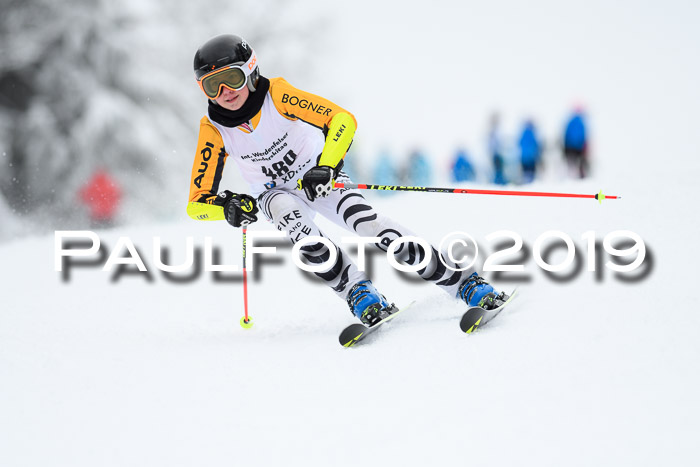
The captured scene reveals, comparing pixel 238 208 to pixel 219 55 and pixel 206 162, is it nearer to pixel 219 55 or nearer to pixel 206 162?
pixel 206 162

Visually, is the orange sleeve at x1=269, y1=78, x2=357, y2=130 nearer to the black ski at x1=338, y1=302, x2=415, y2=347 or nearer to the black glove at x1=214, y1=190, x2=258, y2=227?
the black glove at x1=214, y1=190, x2=258, y2=227

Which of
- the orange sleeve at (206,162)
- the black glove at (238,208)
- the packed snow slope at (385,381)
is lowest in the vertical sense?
the packed snow slope at (385,381)

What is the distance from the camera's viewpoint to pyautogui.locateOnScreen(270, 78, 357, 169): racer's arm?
345cm

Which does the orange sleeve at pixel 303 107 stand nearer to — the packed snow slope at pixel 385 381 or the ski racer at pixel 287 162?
the ski racer at pixel 287 162

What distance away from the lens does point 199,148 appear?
3701 millimetres

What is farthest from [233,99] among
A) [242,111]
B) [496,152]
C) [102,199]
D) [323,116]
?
[102,199]

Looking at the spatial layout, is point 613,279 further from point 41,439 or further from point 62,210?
point 62,210

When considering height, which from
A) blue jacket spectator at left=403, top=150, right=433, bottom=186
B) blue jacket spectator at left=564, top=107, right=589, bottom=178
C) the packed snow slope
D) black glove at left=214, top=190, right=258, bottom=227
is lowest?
the packed snow slope

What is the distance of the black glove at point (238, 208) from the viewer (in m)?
3.54

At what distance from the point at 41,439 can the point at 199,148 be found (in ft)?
6.17

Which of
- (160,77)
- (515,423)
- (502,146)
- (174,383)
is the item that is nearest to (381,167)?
(502,146)

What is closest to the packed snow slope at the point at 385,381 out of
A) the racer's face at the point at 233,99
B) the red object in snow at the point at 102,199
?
the racer's face at the point at 233,99

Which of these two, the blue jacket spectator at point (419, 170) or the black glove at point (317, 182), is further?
the blue jacket spectator at point (419, 170)

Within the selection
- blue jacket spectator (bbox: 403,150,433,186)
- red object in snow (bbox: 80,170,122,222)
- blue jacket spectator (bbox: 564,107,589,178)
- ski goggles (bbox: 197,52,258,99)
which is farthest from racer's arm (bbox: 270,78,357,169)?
red object in snow (bbox: 80,170,122,222)
